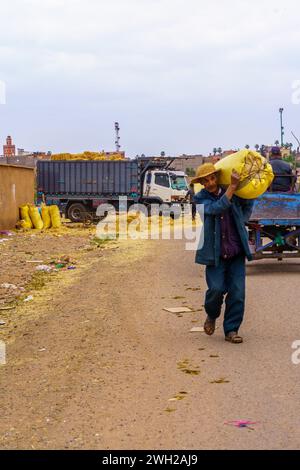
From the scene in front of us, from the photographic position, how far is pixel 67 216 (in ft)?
122

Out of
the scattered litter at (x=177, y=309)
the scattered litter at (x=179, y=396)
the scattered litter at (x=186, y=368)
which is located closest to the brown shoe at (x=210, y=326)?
the scattered litter at (x=186, y=368)

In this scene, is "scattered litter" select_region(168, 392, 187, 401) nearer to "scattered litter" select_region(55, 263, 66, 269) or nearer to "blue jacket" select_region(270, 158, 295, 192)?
"blue jacket" select_region(270, 158, 295, 192)

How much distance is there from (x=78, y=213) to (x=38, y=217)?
6.78 meters

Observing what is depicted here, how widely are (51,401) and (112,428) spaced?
0.98m

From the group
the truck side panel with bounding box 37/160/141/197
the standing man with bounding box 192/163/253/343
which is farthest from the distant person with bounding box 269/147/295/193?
the truck side panel with bounding box 37/160/141/197

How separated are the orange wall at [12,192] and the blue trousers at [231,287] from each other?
65.7ft

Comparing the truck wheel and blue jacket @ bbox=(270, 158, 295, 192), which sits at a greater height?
blue jacket @ bbox=(270, 158, 295, 192)

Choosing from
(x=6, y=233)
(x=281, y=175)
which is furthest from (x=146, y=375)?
(x=6, y=233)

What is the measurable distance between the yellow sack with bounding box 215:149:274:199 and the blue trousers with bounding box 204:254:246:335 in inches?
26.5

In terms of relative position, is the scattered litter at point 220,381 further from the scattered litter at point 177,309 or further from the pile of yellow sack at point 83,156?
the pile of yellow sack at point 83,156

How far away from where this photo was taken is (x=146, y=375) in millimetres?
7184

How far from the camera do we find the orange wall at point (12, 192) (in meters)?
28.1

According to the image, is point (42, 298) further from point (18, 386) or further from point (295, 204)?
point (18, 386)

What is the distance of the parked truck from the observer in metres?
36.8
